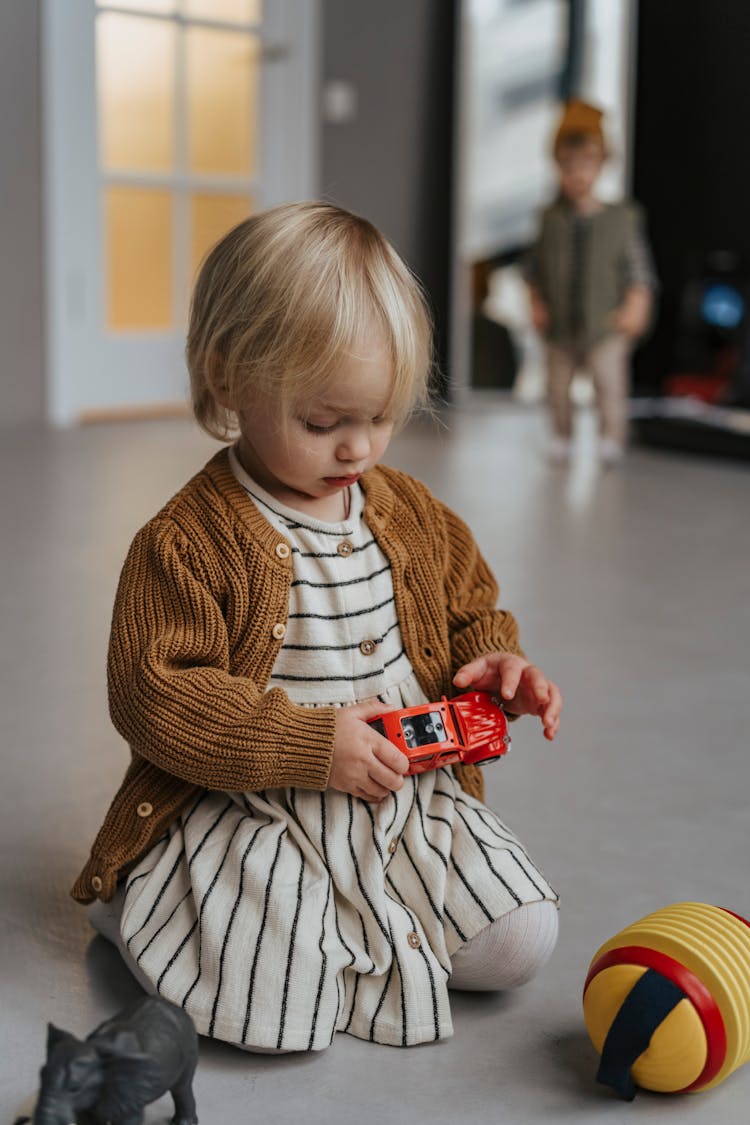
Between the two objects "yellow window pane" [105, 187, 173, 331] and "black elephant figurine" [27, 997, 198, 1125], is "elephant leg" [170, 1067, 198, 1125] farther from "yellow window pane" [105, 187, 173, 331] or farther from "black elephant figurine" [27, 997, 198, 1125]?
"yellow window pane" [105, 187, 173, 331]

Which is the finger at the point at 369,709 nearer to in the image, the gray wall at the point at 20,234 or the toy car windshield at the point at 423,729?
the toy car windshield at the point at 423,729

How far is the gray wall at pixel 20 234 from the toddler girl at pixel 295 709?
8.56ft

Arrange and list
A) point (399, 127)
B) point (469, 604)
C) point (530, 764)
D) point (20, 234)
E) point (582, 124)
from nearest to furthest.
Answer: point (469, 604) < point (530, 764) < point (582, 124) < point (20, 234) < point (399, 127)

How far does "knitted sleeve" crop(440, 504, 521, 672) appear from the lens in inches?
39.1

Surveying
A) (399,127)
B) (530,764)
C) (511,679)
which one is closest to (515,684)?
(511,679)

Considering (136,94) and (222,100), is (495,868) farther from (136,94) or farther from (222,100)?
(222,100)

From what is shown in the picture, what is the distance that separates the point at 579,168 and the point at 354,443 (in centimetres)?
265

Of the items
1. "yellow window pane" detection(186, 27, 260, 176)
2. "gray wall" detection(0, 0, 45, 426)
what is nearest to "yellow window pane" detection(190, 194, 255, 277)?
"yellow window pane" detection(186, 27, 260, 176)

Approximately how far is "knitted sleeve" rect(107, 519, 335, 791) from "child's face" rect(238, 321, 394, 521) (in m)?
0.08

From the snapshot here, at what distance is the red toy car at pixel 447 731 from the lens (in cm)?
88

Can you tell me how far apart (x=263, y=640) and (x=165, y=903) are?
7.0 inches

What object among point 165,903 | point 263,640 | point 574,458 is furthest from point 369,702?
point 574,458

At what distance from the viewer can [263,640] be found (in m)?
0.90

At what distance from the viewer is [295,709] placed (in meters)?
0.86
